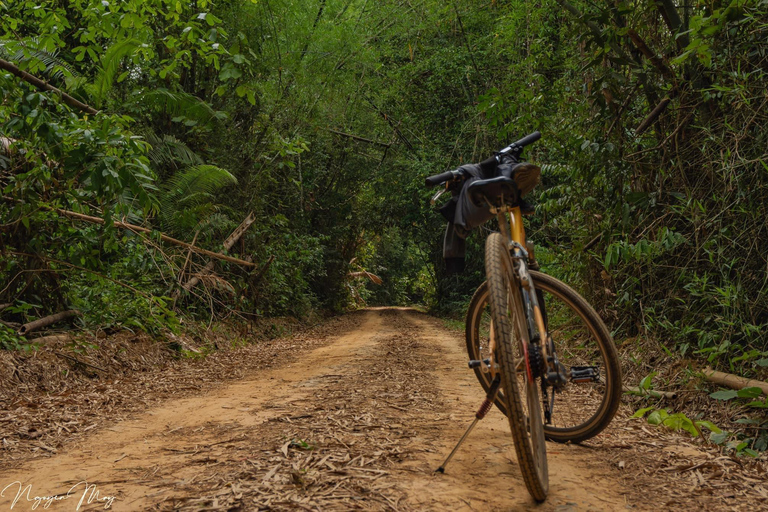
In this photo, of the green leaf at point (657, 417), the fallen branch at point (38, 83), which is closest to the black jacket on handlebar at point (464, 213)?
the green leaf at point (657, 417)

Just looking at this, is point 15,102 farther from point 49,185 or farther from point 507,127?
point 507,127

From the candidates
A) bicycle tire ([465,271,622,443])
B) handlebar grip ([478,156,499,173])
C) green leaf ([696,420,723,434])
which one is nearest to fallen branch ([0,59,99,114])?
handlebar grip ([478,156,499,173])

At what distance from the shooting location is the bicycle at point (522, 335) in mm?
2119

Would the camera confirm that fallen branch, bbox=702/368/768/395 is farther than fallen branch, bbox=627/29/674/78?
No

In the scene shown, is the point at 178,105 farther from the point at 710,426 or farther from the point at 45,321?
the point at 710,426

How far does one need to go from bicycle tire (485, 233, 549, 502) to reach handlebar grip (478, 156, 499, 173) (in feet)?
1.91

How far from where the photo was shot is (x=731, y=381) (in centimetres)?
349

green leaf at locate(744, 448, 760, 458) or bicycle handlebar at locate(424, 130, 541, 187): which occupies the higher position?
bicycle handlebar at locate(424, 130, 541, 187)

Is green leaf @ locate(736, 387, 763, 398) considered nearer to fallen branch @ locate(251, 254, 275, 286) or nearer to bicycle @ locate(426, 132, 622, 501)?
bicycle @ locate(426, 132, 622, 501)

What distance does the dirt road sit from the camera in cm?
214

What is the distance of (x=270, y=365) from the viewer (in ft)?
23.1

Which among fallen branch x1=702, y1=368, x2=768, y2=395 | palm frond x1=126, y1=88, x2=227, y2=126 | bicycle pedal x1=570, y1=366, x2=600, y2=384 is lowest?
fallen branch x1=702, y1=368, x2=768, y2=395

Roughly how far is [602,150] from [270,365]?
4.83 metres

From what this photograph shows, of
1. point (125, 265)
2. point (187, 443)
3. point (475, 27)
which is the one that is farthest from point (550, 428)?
point (475, 27)
